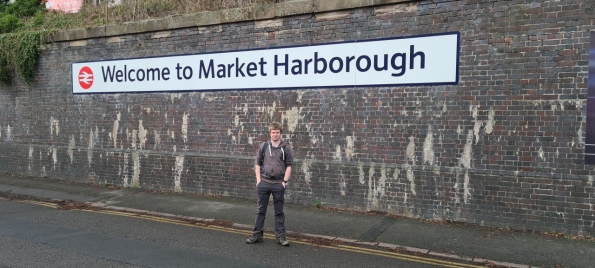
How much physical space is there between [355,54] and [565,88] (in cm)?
326

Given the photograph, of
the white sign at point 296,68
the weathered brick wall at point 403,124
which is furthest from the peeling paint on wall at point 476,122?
the white sign at point 296,68

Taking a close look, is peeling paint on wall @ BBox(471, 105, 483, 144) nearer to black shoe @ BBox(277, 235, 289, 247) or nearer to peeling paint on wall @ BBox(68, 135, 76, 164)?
black shoe @ BBox(277, 235, 289, 247)

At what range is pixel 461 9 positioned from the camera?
7277mm

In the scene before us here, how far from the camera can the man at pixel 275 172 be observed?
627 cm

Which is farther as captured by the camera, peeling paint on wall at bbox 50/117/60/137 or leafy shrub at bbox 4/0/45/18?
leafy shrub at bbox 4/0/45/18

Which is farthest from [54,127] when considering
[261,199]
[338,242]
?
[338,242]

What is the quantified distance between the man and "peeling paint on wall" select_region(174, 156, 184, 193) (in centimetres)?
439

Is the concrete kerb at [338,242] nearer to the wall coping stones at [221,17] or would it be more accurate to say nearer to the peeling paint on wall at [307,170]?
the peeling paint on wall at [307,170]

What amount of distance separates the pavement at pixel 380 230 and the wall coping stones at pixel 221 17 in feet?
11.8

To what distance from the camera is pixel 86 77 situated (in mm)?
11703

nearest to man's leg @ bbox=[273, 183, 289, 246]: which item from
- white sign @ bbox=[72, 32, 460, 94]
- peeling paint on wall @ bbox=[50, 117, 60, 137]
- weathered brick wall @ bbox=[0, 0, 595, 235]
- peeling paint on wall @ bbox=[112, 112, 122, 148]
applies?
weathered brick wall @ bbox=[0, 0, 595, 235]

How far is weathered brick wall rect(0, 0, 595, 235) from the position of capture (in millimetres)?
6730

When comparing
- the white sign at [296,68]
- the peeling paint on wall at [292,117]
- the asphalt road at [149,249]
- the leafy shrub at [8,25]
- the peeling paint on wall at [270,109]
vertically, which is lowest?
the asphalt road at [149,249]

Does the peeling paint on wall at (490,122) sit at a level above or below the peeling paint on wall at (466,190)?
above
